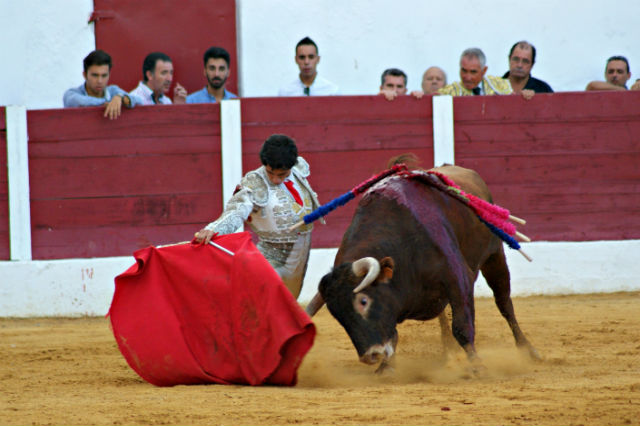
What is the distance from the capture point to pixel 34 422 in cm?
298

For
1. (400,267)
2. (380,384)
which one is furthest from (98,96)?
(380,384)

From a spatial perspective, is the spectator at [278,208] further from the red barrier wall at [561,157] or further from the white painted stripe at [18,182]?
the white painted stripe at [18,182]

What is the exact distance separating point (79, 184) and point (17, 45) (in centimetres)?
147

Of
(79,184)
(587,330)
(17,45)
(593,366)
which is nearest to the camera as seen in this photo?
(593,366)

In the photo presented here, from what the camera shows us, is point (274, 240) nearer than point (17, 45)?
Yes

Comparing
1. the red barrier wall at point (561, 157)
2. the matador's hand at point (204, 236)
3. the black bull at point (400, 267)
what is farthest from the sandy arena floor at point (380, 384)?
the red barrier wall at point (561, 157)

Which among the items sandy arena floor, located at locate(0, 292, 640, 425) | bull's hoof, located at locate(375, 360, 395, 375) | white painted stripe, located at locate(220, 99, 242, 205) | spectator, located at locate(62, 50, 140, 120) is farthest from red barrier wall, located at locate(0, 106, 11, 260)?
bull's hoof, located at locate(375, 360, 395, 375)

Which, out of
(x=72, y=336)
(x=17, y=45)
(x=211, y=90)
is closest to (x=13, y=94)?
(x=17, y=45)

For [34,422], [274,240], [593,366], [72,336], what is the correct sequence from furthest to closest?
1. [72,336]
2. [274,240]
3. [593,366]
4. [34,422]

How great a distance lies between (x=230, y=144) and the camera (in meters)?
6.55

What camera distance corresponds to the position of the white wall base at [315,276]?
249 inches

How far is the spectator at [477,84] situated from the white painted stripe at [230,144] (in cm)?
149

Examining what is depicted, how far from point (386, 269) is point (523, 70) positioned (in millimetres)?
3309

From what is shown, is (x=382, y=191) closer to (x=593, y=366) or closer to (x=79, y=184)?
(x=593, y=366)
